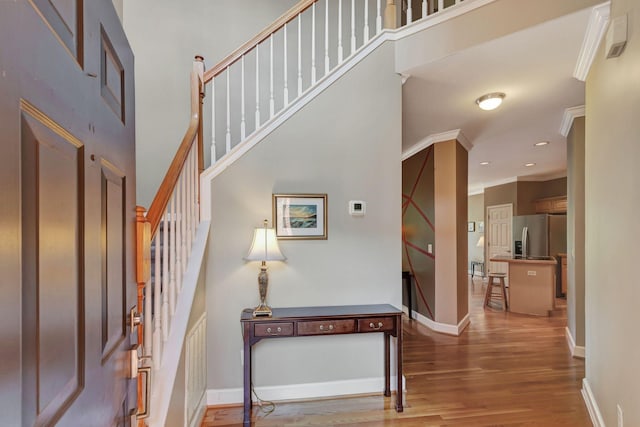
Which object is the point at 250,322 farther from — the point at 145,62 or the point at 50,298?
the point at 145,62

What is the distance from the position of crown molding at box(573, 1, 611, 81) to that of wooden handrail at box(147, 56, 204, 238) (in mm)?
2744

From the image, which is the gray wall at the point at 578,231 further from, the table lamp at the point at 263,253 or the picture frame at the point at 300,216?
the table lamp at the point at 263,253

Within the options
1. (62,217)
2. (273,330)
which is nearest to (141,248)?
(62,217)

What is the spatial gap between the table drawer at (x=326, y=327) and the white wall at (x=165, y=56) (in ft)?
7.65

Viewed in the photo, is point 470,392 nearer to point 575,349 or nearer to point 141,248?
point 575,349

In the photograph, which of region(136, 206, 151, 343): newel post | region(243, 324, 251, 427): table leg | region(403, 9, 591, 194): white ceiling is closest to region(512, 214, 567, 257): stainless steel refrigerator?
region(403, 9, 591, 194): white ceiling

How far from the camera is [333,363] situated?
106 inches

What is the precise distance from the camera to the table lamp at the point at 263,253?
240 centimetres

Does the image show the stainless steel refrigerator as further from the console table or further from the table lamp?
the table lamp

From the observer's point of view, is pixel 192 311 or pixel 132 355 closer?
pixel 132 355

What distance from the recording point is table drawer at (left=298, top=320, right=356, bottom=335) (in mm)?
2385

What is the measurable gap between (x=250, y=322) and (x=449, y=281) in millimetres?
3040

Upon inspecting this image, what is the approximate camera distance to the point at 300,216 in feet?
8.84

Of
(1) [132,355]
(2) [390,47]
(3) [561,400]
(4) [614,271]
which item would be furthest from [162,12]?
(3) [561,400]
